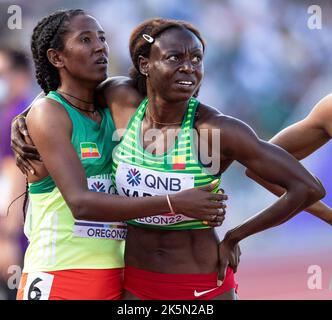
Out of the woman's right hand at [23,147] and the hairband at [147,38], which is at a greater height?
the hairband at [147,38]

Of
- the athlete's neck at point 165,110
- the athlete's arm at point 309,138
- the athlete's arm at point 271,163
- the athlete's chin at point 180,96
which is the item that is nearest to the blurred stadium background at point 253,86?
the athlete's arm at point 309,138

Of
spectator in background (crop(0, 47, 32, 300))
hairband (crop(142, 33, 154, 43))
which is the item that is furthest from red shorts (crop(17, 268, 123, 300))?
spectator in background (crop(0, 47, 32, 300))

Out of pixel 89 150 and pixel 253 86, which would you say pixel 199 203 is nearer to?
pixel 89 150

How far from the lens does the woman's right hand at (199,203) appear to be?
2672 millimetres

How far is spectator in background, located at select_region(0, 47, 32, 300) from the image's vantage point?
16.2ft

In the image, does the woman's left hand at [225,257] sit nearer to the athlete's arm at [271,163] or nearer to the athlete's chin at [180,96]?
the athlete's arm at [271,163]

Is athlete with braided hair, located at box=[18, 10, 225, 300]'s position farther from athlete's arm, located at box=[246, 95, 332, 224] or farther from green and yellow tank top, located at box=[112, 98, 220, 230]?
athlete's arm, located at box=[246, 95, 332, 224]

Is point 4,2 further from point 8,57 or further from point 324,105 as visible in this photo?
point 324,105

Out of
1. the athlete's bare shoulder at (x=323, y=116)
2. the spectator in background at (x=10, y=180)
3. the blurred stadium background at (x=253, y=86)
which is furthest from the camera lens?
the blurred stadium background at (x=253, y=86)

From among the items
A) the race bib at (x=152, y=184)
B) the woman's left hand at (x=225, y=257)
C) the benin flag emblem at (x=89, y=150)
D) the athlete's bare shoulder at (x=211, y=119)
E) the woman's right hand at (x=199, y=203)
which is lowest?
the woman's left hand at (x=225, y=257)

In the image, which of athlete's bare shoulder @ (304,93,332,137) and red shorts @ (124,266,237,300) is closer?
red shorts @ (124,266,237,300)

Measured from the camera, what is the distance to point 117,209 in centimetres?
273

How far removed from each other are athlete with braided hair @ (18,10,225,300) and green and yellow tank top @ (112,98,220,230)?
0.08 metres

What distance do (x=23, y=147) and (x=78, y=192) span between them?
0.39 metres
